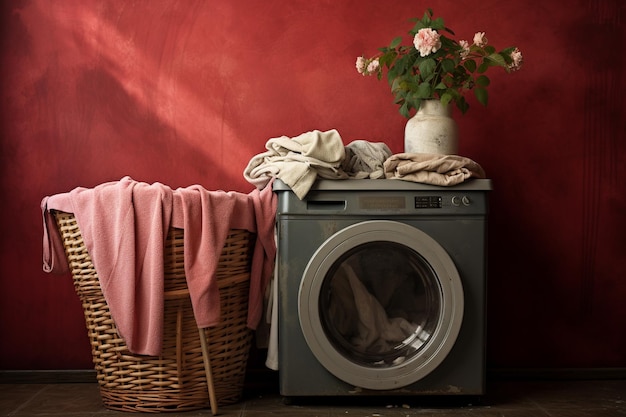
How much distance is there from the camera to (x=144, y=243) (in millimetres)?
2156

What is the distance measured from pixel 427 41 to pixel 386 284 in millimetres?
824

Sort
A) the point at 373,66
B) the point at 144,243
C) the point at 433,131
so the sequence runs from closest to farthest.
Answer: the point at 144,243 → the point at 433,131 → the point at 373,66

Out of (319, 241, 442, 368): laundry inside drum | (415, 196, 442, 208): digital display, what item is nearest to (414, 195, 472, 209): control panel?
(415, 196, 442, 208): digital display

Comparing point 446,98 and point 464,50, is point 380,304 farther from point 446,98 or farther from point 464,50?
point 464,50

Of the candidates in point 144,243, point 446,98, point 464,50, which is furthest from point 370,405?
point 464,50

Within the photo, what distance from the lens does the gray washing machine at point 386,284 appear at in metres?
2.27

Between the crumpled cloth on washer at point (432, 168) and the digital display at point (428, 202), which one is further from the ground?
the crumpled cloth on washer at point (432, 168)

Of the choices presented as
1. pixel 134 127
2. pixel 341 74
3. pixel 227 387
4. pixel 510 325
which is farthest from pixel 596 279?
pixel 134 127

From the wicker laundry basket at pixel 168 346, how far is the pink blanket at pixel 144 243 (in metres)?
0.05

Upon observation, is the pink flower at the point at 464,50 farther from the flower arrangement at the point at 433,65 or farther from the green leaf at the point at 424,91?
the green leaf at the point at 424,91

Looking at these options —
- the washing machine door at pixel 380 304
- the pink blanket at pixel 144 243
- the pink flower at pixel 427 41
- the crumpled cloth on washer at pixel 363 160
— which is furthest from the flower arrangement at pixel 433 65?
the pink blanket at pixel 144 243

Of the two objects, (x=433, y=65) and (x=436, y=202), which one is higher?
(x=433, y=65)

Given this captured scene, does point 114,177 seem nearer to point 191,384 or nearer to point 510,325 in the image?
point 191,384

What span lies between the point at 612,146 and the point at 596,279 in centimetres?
55
